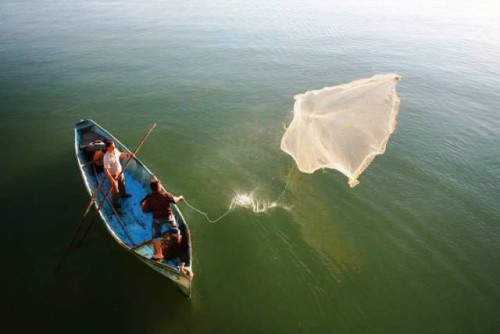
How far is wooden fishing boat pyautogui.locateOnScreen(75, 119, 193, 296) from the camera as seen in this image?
7277mm

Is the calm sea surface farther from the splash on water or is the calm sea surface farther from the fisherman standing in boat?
the fisherman standing in boat

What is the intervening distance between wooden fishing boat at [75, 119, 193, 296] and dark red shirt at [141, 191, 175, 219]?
0.47m

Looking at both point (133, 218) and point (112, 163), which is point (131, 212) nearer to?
point (133, 218)

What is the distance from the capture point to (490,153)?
1323 centimetres

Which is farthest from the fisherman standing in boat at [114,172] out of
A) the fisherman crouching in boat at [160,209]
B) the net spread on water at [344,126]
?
the net spread on water at [344,126]

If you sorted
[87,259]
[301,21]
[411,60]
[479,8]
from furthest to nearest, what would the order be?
[479,8]
[301,21]
[411,60]
[87,259]

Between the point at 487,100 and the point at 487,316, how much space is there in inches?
546

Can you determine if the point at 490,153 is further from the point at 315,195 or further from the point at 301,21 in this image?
the point at 301,21

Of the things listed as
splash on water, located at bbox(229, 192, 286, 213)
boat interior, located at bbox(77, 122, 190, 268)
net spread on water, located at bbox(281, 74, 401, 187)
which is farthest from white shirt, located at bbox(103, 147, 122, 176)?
net spread on water, located at bbox(281, 74, 401, 187)

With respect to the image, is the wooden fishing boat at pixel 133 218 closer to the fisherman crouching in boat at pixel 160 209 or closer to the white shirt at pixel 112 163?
the fisherman crouching in boat at pixel 160 209

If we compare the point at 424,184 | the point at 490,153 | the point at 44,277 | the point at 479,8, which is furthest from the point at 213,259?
the point at 479,8

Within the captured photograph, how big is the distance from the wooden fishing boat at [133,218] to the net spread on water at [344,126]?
375 cm

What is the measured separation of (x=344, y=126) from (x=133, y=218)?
20.6 ft

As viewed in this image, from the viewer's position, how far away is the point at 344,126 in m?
9.05
